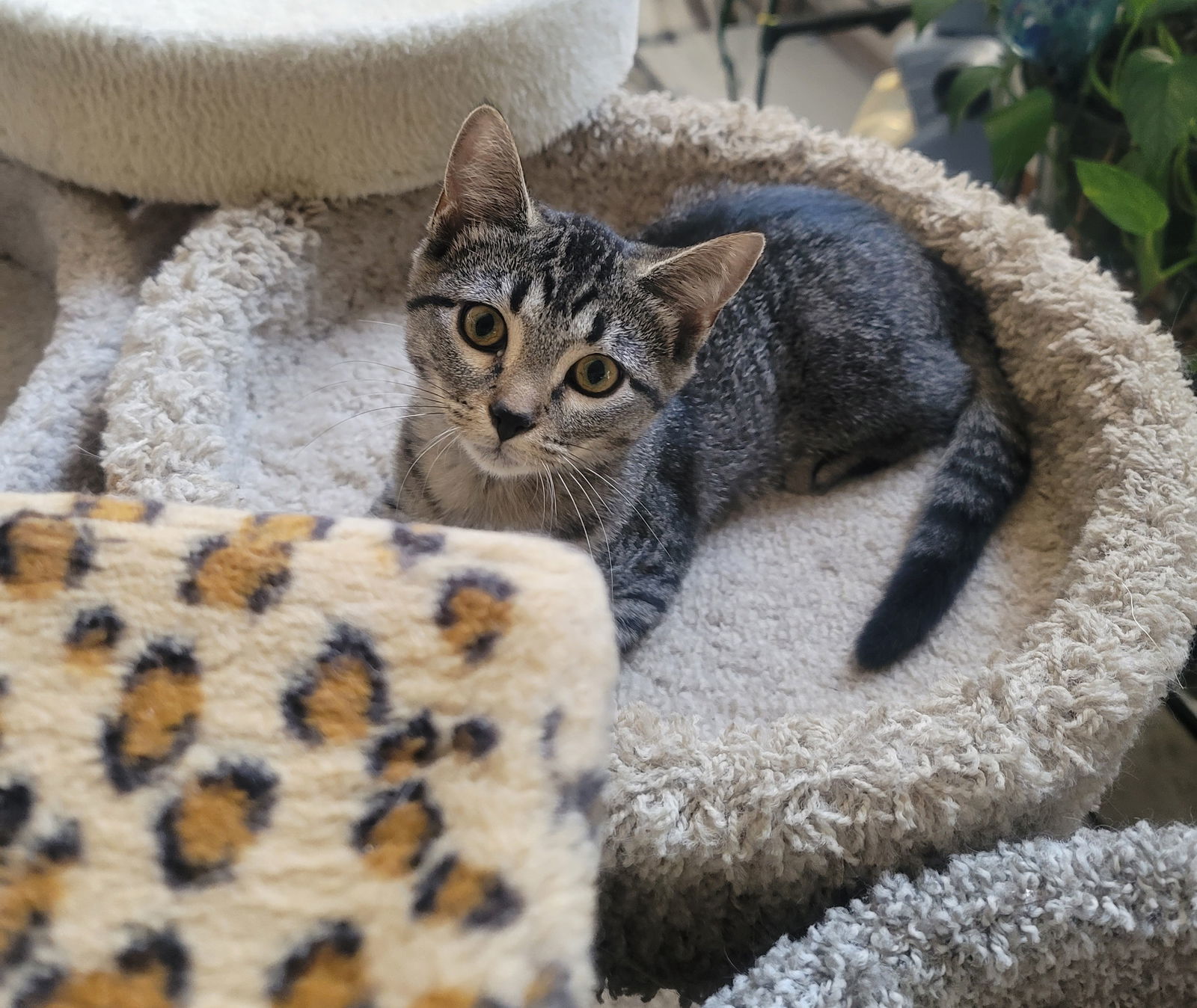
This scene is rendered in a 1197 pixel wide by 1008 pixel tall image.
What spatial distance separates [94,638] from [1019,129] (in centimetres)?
157

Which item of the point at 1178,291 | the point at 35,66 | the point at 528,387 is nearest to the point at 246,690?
the point at 528,387

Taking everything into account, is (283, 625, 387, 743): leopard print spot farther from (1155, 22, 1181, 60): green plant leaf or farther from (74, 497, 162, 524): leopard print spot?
(1155, 22, 1181, 60): green plant leaf

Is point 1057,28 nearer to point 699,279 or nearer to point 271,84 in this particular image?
point 699,279

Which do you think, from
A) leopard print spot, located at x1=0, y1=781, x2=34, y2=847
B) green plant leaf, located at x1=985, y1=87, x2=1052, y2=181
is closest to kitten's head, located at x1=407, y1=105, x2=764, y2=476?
leopard print spot, located at x1=0, y1=781, x2=34, y2=847

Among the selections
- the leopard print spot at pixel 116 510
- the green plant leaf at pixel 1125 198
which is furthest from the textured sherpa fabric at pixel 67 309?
the green plant leaf at pixel 1125 198

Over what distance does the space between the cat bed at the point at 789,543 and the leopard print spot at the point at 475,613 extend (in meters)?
0.32

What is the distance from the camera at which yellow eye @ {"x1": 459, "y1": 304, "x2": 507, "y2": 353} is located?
0.99 meters

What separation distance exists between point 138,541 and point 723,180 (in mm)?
1189

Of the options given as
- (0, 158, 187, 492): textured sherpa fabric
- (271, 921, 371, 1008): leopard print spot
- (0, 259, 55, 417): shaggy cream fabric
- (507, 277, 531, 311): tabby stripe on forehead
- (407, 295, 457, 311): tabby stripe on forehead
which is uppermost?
(507, 277, 531, 311): tabby stripe on forehead

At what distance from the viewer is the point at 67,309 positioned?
136cm

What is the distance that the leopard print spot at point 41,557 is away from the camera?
0.69 metres

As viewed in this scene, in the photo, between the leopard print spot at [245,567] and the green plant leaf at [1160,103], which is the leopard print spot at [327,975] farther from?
the green plant leaf at [1160,103]

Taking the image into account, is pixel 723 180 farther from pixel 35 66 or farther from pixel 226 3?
pixel 35 66

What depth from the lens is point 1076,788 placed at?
0.99 meters
